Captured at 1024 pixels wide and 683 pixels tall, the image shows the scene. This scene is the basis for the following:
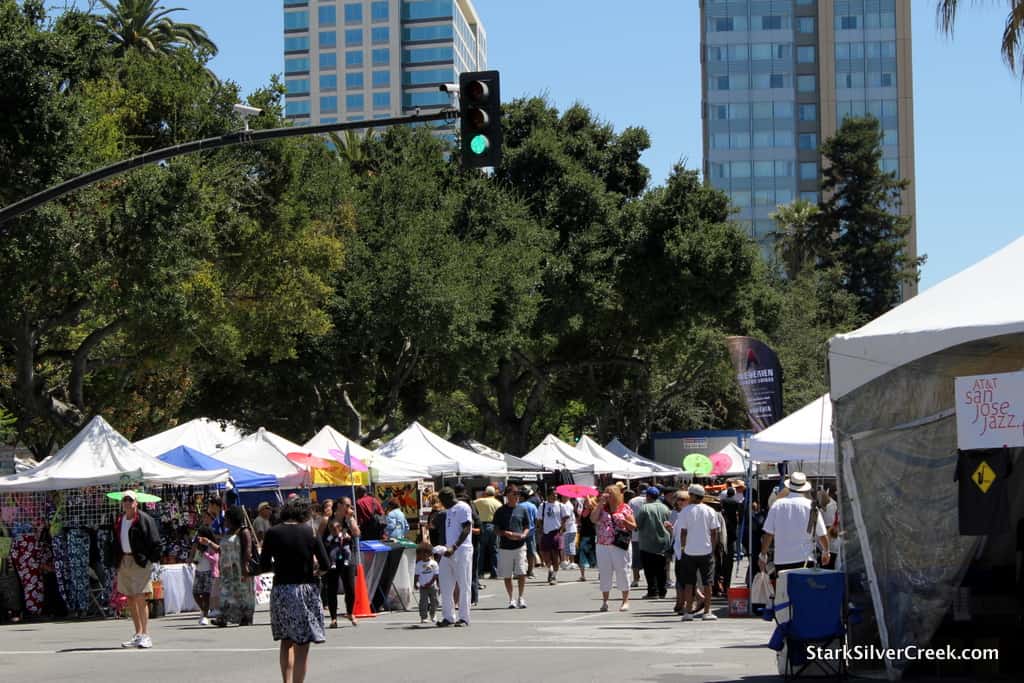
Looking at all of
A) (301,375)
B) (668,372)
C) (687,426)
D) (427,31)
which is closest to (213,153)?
(301,375)

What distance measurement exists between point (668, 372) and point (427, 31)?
10386 cm

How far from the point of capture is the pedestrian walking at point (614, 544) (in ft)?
67.5

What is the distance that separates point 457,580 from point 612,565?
3.28 metres

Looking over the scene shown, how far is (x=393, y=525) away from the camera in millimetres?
23016

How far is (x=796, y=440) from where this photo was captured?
19219mm

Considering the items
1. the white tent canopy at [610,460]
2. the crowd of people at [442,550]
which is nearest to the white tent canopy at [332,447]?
the crowd of people at [442,550]

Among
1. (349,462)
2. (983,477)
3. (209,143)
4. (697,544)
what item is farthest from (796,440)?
(349,462)

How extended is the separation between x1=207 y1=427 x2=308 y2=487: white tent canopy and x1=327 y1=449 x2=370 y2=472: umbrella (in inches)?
39.1

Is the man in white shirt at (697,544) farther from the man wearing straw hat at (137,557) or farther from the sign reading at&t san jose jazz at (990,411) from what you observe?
the sign reading at&t san jose jazz at (990,411)

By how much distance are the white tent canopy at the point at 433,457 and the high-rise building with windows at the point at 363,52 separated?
12431 centimetres

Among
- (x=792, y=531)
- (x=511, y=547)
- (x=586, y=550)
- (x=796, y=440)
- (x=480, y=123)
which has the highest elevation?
(x=480, y=123)

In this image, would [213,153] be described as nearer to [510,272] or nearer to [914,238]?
[510,272]

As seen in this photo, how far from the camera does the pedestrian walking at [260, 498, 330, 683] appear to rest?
11.6m

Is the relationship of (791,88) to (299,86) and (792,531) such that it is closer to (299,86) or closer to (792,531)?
(299,86)
